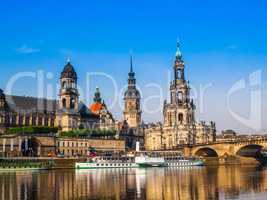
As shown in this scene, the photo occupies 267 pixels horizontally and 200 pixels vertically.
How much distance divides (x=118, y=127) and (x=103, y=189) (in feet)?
357

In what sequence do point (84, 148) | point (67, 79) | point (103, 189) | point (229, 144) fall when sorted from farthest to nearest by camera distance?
point (67, 79), point (84, 148), point (229, 144), point (103, 189)

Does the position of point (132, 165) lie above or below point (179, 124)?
below

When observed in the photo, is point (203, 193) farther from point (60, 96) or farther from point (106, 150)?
point (60, 96)

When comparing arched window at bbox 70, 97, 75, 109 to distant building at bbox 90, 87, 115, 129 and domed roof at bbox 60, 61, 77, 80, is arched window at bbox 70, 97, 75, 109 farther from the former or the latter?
distant building at bbox 90, 87, 115, 129

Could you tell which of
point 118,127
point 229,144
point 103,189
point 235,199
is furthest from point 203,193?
point 118,127

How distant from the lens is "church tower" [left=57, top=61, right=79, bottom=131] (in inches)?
5162

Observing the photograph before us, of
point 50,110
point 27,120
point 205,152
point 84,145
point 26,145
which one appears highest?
point 50,110

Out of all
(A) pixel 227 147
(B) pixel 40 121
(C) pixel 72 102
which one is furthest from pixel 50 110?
(A) pixel 227 147

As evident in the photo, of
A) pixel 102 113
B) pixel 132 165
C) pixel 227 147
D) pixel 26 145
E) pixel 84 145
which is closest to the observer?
pixel 132 165

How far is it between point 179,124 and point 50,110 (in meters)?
38.5

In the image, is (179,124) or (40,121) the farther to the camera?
(179,124)

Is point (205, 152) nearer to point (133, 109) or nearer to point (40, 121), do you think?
point (133, 109)

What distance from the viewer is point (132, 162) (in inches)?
3529

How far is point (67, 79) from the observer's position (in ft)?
433
